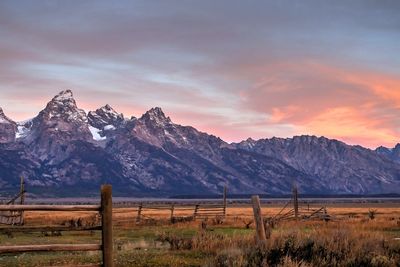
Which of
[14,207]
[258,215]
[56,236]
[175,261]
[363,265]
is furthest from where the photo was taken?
[56,236]

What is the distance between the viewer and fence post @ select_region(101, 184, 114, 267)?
13.1m

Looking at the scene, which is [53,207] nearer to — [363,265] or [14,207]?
[14,207]

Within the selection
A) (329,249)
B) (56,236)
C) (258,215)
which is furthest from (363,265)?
(56,236)

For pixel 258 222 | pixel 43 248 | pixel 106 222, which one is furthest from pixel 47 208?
pixel 258 222

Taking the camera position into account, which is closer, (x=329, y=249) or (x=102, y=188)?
(x=102, y=188)

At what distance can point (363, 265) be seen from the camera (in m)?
14.9

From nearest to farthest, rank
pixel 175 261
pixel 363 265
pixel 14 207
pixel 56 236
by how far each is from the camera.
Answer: pixel 14 207 < pixel 363 265 < pixel 175 261 < pixel 56 236

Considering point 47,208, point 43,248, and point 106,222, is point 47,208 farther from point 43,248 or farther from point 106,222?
point 106,222

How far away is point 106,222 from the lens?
1307 centimetres

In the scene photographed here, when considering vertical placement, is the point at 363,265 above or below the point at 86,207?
below

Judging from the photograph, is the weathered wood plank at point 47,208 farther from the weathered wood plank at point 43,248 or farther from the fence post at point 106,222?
the weathered wood plank at point 43,248

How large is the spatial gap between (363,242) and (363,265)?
1.57 m

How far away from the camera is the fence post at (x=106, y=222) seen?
1305 centimetres

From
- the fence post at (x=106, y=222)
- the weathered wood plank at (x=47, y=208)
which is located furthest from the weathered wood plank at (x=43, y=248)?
the weathered wood plank at (x=47, y=208)
